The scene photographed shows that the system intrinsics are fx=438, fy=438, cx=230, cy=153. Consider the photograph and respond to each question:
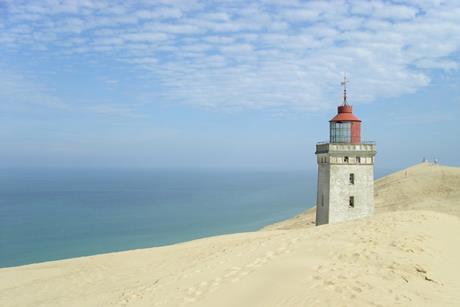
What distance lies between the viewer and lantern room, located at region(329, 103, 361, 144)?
26.3m

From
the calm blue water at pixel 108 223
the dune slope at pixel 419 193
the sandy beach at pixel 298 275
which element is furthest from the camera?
the calm blue water at pixel 108 223

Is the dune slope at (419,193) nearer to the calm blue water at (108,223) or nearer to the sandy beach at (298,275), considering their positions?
the sandy beach at (298,275)

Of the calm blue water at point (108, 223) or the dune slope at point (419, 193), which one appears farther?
the calm blue water at point (108, 223)

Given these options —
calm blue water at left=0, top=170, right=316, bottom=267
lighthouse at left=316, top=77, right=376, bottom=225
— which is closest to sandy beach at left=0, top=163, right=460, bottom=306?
lighthouse at left=316, top=77, right=376, bottom=225

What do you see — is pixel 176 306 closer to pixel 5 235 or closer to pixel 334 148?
pixel 334 148

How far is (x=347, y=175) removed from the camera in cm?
2589

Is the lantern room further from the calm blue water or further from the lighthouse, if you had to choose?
the calm blue water

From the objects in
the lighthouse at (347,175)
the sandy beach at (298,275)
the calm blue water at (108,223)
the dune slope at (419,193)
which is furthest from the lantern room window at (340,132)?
the calm blue water at (108,223)

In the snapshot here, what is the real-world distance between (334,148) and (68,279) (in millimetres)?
15871

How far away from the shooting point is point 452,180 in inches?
1699

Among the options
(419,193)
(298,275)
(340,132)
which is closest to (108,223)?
(419,193)

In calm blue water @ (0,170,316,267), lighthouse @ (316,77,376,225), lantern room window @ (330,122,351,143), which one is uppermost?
lantern room window @ (330,122,351,143)

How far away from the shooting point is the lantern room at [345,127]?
26.3 m

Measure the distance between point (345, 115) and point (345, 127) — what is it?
28.9 inches
